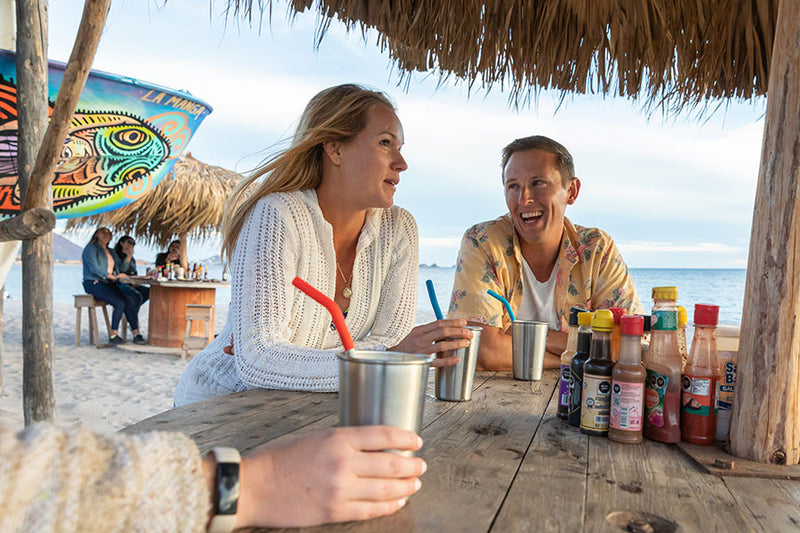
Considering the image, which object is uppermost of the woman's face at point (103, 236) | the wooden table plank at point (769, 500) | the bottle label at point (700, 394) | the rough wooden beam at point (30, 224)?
the woman's face at point (103, 236)

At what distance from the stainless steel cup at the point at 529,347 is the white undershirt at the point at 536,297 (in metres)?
0.82

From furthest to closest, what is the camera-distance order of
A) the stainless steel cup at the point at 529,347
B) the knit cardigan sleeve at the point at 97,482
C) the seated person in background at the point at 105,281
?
the seated person in background at the point at 105,281 < the stainless steel cup at the point at 529,347 < the knit cardigan sleeve at the point at 97,482

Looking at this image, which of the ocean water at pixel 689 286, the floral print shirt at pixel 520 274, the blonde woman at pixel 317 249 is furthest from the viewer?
the ocean water at pixel 689 286

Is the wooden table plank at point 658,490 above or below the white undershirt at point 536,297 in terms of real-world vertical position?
below

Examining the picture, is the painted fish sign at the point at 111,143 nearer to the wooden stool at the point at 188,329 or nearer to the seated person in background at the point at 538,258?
the wooden stool at the point at 188,329

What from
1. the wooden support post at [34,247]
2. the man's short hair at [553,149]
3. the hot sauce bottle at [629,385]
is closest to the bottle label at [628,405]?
the hot sauce bottle at [629,385]

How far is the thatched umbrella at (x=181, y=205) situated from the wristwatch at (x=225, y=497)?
32.8ft

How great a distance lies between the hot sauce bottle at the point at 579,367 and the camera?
127 centimetres

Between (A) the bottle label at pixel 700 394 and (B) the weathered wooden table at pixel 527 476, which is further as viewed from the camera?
(A) the bottle label at pixel 700 394

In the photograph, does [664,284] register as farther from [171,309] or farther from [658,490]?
[658,490]

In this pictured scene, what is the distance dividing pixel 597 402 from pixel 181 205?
34.4 feet

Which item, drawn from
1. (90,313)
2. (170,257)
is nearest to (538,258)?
(90,313)

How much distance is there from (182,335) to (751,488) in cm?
834

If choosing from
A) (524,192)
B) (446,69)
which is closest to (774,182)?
(524,192)
